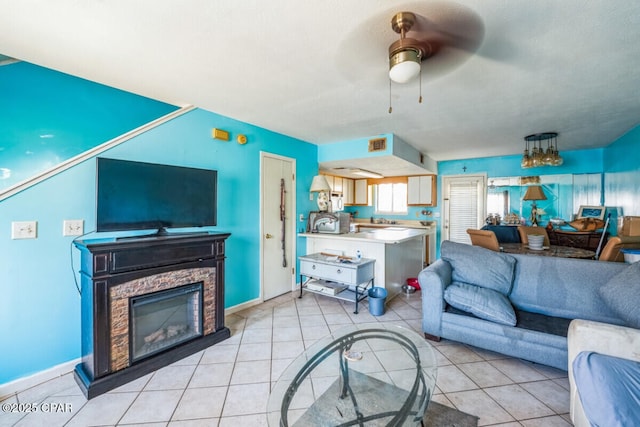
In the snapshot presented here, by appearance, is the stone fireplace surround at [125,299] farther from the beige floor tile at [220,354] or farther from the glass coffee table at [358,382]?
the glass coffee table at [358,382]

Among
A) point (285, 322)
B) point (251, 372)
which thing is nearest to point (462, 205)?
point (285, 322)

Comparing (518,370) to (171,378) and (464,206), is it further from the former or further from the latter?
(464,206)

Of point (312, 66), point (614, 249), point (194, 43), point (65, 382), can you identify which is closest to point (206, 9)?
point (194, 43)

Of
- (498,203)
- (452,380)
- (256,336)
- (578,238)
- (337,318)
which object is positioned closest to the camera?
(452,380)

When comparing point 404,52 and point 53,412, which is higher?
point 404,52

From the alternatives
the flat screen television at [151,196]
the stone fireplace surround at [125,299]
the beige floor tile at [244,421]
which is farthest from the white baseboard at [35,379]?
the beige floor tile at [244,421]

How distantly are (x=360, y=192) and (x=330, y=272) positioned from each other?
4116mm

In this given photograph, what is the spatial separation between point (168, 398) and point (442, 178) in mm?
6178

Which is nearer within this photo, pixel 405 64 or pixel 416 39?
pixel 405 64

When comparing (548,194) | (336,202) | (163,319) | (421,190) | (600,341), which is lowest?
(163,319)

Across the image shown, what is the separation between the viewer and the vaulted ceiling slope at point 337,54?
143 centimetres

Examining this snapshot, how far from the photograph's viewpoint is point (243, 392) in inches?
72.8

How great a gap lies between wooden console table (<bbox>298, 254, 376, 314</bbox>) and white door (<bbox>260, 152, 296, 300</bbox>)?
1.34 ft

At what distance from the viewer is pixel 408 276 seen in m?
4.21
